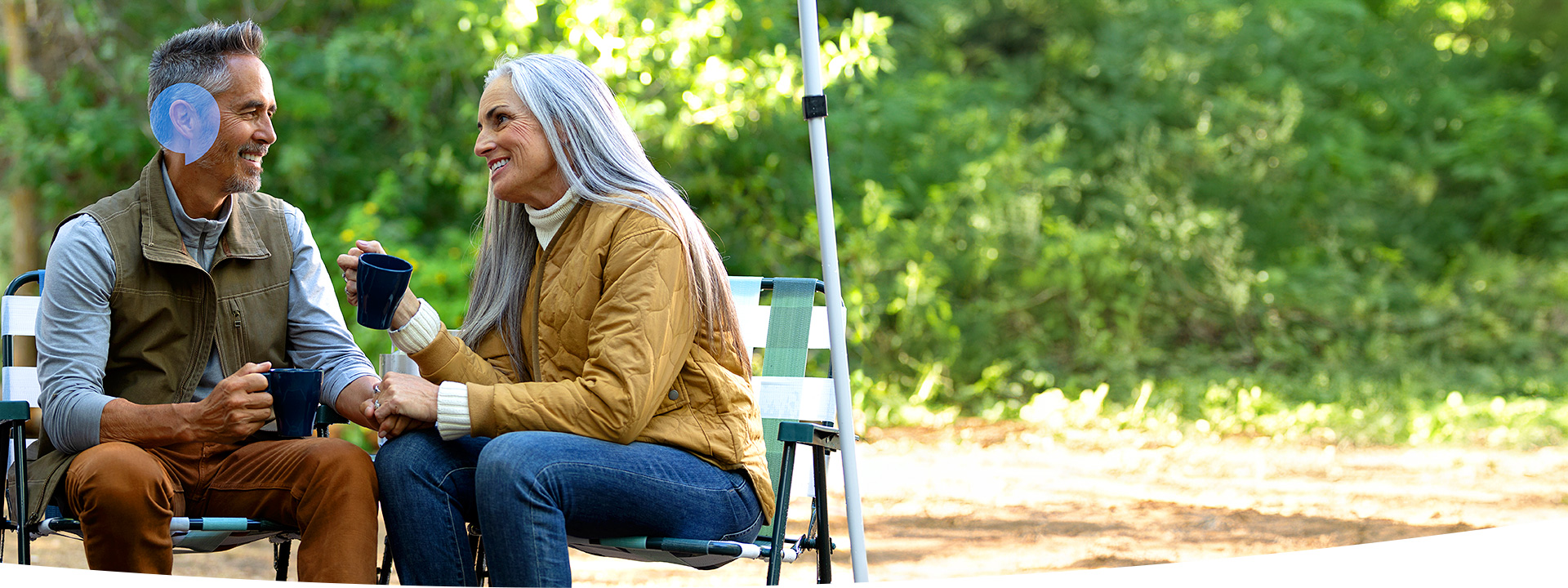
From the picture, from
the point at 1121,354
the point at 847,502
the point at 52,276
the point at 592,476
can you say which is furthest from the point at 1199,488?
the point at 52,276

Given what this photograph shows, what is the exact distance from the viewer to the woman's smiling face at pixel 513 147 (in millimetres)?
2018

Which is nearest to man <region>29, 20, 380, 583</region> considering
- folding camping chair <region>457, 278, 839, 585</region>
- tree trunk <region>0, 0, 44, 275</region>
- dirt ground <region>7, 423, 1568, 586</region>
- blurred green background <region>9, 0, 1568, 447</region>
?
folding camping chair <region>457, 278, 839, 585</region>

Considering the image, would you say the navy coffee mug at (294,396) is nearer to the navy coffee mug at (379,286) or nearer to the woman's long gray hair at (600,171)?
the navy coffee mug at (379,286)

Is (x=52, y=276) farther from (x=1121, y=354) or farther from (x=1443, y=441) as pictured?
(x=1121, y=354)

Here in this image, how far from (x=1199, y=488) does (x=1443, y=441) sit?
1568 millimetres

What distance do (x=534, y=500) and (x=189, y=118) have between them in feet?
2.85

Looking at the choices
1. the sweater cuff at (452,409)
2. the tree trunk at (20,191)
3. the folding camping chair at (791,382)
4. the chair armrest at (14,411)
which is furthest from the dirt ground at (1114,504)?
the tree trunk at (20,191)

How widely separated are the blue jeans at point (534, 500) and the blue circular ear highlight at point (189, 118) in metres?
0.58

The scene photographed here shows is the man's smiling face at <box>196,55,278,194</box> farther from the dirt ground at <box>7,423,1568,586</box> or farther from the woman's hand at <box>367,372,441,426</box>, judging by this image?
the dirt ground at <box>7,423,1568,586</box>

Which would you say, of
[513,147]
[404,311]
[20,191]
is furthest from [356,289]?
[20,191]

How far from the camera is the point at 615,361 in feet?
6.08

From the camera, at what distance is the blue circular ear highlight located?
2.06m

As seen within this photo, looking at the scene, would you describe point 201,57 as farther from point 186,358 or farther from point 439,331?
point 439,331

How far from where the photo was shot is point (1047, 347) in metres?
7.65
